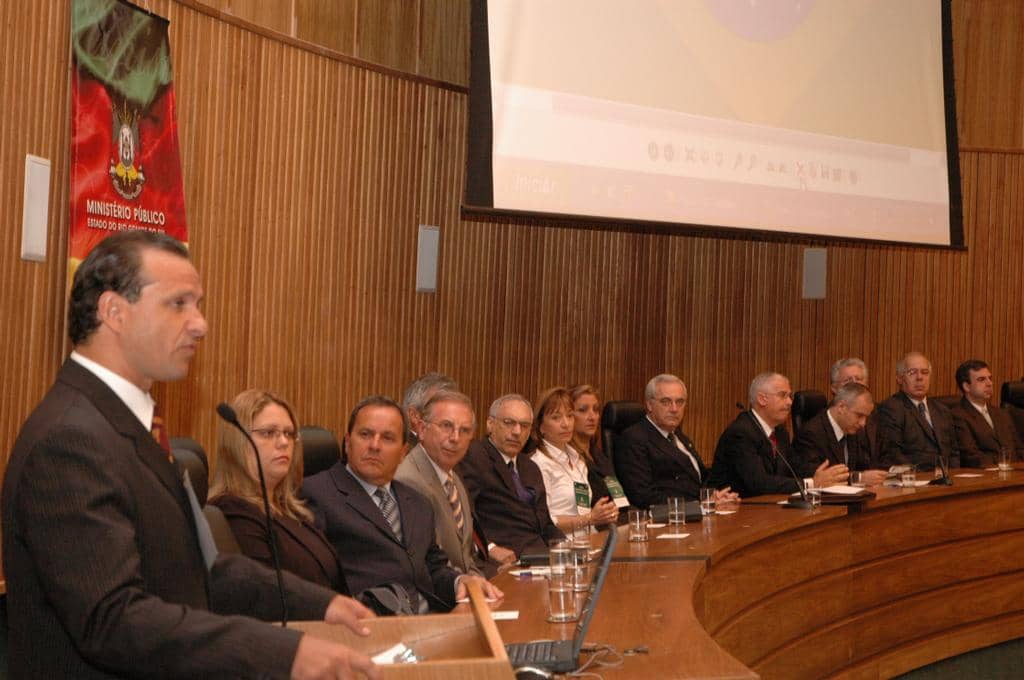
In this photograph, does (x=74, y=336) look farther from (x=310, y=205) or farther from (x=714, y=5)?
(x=714, y=5)

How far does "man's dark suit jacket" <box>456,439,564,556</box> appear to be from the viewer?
4906 millimetres

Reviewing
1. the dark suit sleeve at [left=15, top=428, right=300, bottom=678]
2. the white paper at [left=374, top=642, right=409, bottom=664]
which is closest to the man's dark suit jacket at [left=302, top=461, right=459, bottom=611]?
the white paper at [left=374, top=642, right=409, bottom=664]

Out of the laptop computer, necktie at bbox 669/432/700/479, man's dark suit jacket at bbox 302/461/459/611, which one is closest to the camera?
the laptop computer

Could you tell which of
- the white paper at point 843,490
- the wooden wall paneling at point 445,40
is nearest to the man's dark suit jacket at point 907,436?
the white paper at point 843,490

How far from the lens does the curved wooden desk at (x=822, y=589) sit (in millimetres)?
3023

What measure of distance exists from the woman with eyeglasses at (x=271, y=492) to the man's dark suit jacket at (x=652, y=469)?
292 cm

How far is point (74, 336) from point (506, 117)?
14.4ft

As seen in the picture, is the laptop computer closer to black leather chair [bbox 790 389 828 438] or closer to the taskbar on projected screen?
the taskbar on projected screen

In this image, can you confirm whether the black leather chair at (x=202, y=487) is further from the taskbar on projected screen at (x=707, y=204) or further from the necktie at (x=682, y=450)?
the necktie at (x=682, y=450)

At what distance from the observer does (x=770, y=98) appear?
705 cm

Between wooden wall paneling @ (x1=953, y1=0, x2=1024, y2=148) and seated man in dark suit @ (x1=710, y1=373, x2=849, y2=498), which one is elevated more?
wooden wall paneling @ (x1=953, y1=0, x2=1024, y2=148)

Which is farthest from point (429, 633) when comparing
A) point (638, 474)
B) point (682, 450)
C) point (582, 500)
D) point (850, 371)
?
point (850, 371)

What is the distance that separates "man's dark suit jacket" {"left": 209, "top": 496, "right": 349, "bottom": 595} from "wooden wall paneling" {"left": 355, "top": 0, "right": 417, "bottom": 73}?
149 inches

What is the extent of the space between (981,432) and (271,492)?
237 inches
